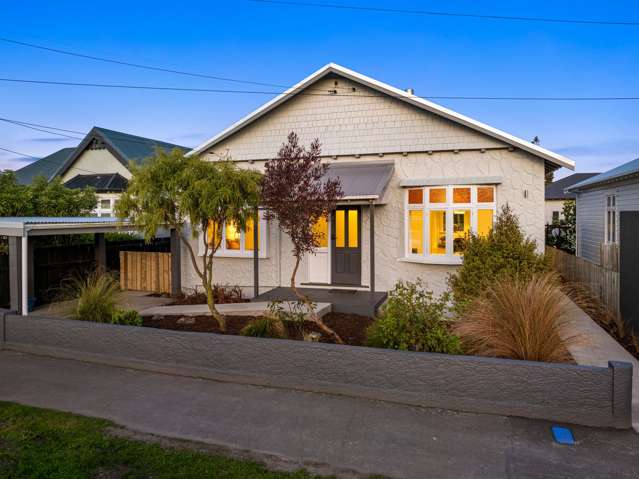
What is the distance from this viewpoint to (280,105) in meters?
11.7

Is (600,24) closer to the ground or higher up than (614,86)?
higher up

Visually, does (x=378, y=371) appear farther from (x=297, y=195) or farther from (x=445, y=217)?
(x=445, y=217)

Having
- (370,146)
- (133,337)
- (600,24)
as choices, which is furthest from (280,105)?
(600,24)

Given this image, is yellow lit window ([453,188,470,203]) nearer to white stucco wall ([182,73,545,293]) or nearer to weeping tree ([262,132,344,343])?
white stucco wall ([182,73,545,293])

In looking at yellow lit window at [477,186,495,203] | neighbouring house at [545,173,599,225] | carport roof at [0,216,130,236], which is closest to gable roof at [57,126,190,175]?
carport roof at [0,216,130,236]

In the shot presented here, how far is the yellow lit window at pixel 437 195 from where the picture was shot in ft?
34.3

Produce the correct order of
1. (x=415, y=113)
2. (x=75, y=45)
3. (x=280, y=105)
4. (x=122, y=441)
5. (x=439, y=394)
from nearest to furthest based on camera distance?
1. (x=122, y=441)
2. (x=439, y=394)
3. (x=415, y=113)
4. (x=280, y=105)
5. (x=75, y=45)

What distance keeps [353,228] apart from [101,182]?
19.3 metres

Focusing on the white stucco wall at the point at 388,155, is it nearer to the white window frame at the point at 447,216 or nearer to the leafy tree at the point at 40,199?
the white window frame at the point at 447,216

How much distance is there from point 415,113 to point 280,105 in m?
3.46

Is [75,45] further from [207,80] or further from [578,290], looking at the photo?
[578,290]

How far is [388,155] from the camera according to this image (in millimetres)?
10992

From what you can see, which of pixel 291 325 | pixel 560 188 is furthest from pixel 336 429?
pixel 560 188

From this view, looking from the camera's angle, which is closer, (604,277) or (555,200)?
(604,277)
